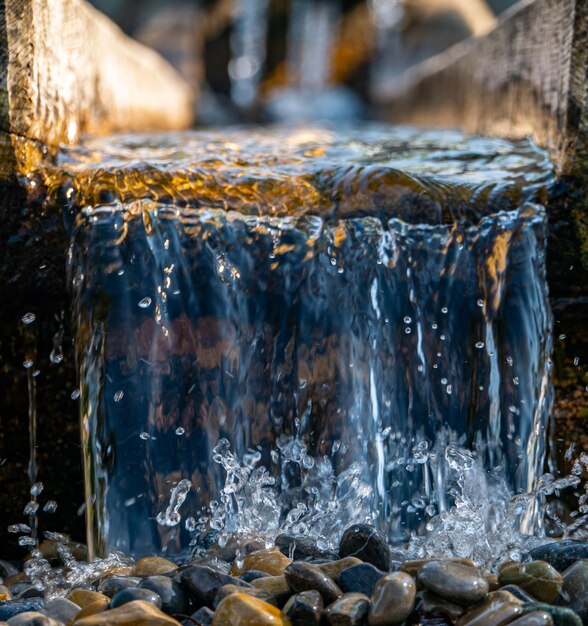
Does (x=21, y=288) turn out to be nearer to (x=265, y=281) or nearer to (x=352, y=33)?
(x=265, y=281)

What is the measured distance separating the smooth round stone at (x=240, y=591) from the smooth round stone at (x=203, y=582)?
0.09 ft

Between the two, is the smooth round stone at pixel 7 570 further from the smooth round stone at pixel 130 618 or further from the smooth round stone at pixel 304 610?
the smooth round stone at pixel 304 610

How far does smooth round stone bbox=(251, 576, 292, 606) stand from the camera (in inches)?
77.4

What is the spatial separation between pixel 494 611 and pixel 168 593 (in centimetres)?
75

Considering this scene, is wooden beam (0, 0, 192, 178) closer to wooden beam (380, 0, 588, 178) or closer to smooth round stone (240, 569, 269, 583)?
Answer: smooth round stone (240, 569, 269, 583)

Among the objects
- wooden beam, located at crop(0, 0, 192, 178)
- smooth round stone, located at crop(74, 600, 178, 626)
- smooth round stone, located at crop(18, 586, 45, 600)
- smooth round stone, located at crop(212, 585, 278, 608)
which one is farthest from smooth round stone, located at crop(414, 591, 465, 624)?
wooden beam, located at crop(0, 0, 192, 178)

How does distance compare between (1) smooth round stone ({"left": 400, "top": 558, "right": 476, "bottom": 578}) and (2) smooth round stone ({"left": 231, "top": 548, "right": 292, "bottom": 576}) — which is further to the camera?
(2) smooth round stone ({"left": 231, "top": 548, "right": 292, "bottom": 576})

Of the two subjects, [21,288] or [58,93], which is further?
[58,93]

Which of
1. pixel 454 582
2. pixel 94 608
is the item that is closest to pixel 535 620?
pixel 454 582

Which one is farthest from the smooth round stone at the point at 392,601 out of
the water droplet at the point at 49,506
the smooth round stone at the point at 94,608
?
the water droplet at the point at 49,506

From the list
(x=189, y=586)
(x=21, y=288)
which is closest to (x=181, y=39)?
(x=21, y=288)

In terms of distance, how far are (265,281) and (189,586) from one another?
3.34 ft

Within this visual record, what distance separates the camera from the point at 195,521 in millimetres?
2609

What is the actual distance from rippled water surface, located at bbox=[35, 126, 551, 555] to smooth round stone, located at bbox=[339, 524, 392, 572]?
14.6 inches
